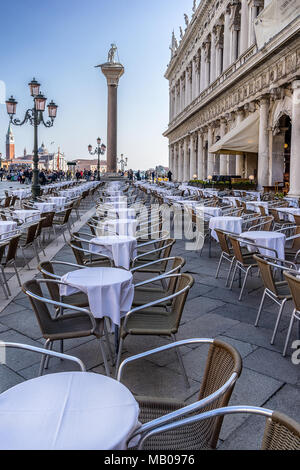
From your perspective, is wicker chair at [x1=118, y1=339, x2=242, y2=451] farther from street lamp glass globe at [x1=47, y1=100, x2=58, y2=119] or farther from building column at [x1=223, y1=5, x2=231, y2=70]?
building column at [x1=223, y1=5, x2=231, y2=70]

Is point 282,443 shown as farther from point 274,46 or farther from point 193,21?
point 193,21

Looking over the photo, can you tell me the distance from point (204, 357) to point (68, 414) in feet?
6.97

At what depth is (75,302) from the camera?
12.9ft

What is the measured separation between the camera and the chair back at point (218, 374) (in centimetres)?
197

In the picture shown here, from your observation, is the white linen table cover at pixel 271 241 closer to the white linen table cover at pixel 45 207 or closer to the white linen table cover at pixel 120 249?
the white linen table cover at pixel 120 249

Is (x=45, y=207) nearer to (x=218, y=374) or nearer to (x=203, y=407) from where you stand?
(x=218, y=374)

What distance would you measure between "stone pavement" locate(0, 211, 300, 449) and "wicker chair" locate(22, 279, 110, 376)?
0.36 metres

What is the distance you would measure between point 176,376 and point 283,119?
15.8 meters

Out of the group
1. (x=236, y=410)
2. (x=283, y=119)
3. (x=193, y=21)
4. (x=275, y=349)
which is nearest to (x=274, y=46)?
(x=283, y=119)

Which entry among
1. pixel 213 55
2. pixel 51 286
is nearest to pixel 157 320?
pixel 51 286

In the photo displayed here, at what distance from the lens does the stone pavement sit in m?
2.94

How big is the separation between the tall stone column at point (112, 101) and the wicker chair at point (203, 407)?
143ft

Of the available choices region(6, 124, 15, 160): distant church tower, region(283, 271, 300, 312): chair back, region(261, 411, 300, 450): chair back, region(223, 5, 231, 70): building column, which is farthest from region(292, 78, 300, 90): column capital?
region(6, 124, 15, 160): distant church tower

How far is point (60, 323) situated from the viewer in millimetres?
3434
